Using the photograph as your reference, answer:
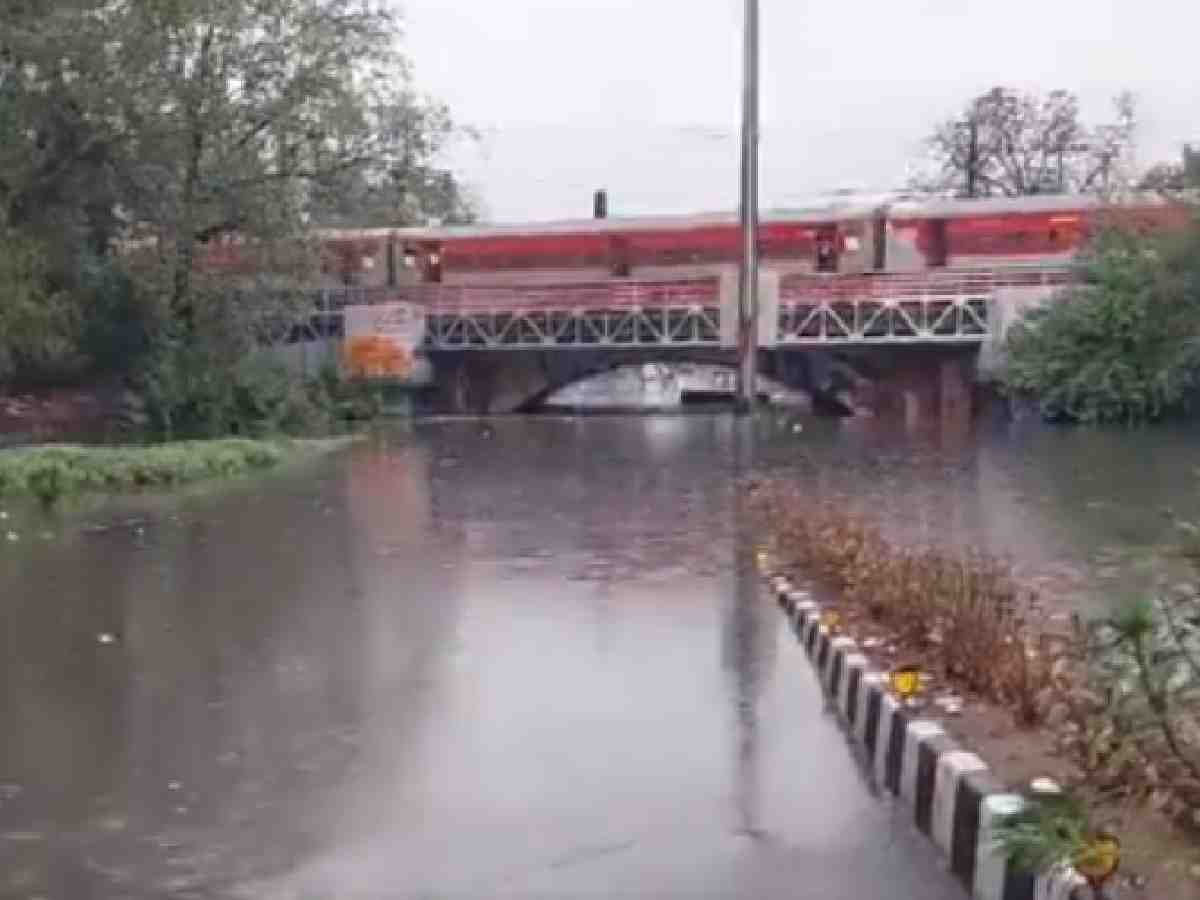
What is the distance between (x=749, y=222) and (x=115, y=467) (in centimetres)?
2077

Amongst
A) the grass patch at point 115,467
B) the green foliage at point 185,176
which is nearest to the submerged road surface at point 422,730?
the grass patch at point 115,467

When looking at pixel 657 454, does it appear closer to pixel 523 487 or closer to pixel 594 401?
pixel 523 487

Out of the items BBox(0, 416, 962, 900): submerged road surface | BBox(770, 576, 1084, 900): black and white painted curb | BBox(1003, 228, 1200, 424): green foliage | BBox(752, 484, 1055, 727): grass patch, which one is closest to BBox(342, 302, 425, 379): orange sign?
BBox(1003, 228, 1200, 424): green foliage

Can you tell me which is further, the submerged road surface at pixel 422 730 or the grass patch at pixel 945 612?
the grass patch at pixel 945 612

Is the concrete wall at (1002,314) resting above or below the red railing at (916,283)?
below

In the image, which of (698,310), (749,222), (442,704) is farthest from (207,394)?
(442,704)

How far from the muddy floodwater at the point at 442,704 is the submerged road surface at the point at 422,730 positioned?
0.7 inches

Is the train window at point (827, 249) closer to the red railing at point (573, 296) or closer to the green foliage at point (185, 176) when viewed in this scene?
the red railing at point (573, 296)

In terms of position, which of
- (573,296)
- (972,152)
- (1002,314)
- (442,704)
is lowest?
(442,704)

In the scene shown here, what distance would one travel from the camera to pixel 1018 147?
201ft

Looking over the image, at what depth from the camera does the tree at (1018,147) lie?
59.8m

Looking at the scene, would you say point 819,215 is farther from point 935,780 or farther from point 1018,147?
point 935,780

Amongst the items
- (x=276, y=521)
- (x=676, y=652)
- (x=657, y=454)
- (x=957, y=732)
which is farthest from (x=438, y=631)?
(x=657, y=454)

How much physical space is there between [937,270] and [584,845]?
4087cm
